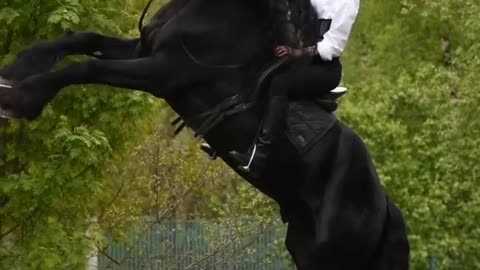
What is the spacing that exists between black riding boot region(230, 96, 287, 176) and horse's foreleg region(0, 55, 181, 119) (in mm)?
511

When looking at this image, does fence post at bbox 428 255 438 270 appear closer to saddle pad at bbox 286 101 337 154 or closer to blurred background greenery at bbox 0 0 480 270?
blurred background greenery at bbox 0 0 480 270

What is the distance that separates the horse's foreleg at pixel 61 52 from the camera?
22.0 feet

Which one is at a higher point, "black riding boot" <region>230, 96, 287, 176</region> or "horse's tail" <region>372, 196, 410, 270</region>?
"black riding boot" <region>230, 96, 287, 176</region>

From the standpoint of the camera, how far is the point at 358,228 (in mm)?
7352

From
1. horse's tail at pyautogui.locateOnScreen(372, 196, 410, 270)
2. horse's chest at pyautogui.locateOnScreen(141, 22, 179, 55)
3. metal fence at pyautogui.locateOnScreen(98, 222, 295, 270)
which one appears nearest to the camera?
horse's chest at pyautogui.locateOnScreen(141, 22, 179, 55)

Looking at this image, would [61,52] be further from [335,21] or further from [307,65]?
[335,21]

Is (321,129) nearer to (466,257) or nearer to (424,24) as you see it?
(466,257)

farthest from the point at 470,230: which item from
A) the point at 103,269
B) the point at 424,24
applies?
the point at 424,24

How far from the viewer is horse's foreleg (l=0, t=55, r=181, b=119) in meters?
6.54

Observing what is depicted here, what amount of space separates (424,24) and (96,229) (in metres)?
14.0

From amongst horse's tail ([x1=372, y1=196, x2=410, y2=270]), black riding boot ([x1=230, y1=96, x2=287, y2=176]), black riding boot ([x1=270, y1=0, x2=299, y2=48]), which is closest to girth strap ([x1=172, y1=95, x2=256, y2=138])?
black riding boot ([x1=230, y1=96, x2=287, y2=176])

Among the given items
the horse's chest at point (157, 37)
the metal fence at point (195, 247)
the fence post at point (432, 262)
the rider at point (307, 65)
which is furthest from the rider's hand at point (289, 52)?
the fence post at point (432, 262)

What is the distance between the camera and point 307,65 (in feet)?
23.1

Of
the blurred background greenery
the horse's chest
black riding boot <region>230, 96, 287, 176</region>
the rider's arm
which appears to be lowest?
the blurred background greenery
